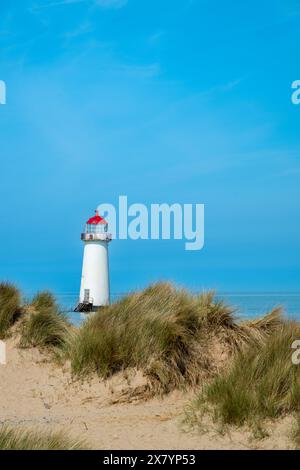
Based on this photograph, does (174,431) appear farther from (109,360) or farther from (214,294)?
(214,294)

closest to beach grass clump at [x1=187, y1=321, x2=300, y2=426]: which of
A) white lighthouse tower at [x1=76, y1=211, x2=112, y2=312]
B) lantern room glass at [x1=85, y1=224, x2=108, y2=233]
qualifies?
white lighthouse tower at [x1=76, y1=211, x2=112, y2=312]

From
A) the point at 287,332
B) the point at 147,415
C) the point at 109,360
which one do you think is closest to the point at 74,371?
the point at 109,360

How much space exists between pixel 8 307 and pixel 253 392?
5759 millimetres

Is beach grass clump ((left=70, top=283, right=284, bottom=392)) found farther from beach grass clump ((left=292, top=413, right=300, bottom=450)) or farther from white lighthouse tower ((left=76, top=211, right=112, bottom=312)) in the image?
white lighthouse tower ((left=76, top=211, right=112, bottom=312))

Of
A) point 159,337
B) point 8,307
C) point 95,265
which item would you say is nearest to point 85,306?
point 95,265

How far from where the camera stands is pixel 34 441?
234 inches

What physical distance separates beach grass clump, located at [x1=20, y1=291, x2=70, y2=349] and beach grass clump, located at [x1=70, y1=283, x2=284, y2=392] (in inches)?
40.8

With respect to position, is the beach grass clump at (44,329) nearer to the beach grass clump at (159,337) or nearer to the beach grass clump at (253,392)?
the beach grass clump at (159,337)

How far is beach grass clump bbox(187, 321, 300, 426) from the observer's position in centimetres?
693

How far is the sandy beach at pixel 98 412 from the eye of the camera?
6.77 meters

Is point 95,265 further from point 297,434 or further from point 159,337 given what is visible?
point 297,434

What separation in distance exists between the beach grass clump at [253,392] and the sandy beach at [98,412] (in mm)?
168

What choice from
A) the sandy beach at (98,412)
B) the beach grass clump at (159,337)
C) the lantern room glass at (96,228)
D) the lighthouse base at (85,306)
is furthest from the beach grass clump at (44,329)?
the lantern room glass at (96,228)

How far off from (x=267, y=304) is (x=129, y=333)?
10.3 feet
